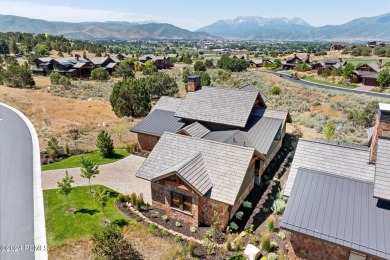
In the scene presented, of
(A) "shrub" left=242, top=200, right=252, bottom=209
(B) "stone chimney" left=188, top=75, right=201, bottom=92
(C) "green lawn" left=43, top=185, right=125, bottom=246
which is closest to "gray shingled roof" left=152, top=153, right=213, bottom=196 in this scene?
(A) "shrub" left=242, top=200, right=252, bottom=209

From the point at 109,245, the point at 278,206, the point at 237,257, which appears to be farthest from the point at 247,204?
the point at 109,245

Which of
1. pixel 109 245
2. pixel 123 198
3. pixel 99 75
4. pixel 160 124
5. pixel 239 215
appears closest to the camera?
pixel 109 245

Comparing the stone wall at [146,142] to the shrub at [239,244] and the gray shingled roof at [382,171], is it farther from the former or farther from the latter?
the gray shingled roof at [382,171]

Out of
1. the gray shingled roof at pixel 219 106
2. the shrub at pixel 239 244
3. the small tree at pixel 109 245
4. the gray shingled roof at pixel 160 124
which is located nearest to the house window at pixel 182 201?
the shrub at pixel 239 244

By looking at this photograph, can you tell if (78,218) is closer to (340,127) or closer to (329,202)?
(329,202)

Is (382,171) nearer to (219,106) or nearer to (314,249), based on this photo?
(314,249)
